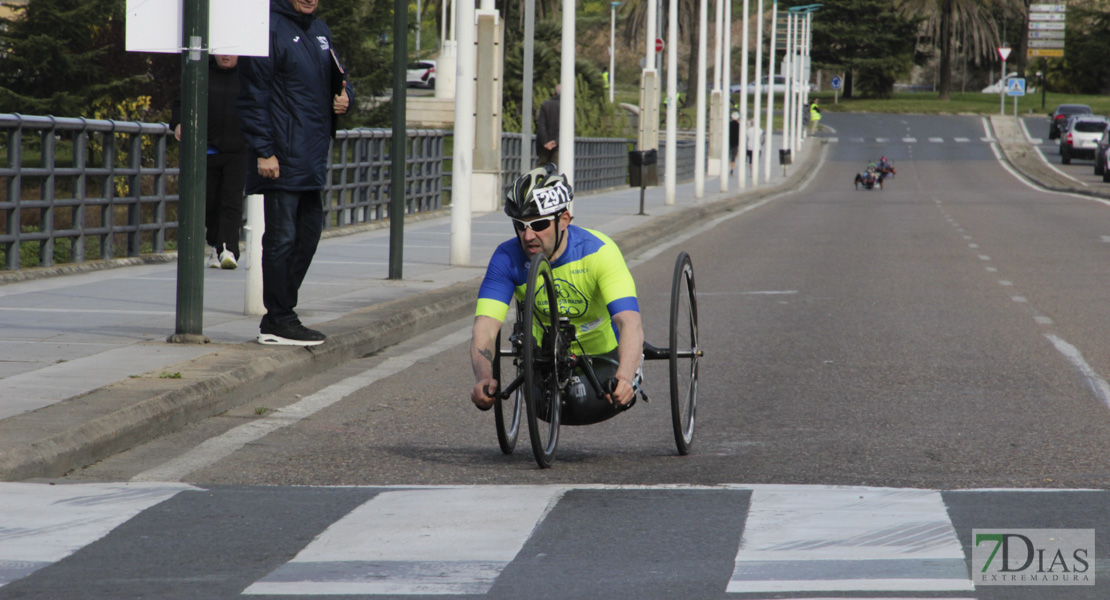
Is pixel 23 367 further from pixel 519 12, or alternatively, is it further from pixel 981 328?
pixel 519 12

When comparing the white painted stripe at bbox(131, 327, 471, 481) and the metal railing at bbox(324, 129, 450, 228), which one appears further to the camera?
the metal railing at bbox(324, 129, 450, 228)

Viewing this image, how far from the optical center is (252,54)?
9094 mm

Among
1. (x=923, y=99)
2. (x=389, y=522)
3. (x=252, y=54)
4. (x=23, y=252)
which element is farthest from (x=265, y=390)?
(x=923, y=99)

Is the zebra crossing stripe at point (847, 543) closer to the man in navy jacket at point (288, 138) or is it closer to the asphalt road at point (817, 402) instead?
the asphalt road at point (817, 402)

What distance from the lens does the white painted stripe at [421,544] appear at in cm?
466

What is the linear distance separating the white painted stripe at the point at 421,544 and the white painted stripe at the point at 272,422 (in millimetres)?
1181

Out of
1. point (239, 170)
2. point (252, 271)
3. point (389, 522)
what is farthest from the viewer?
point (239, 170)

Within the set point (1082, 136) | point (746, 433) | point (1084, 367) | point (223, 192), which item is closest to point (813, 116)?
point (1082, 136)

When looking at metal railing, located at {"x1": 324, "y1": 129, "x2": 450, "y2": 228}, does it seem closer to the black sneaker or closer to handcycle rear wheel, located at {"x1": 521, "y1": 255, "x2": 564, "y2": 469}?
the black sneaker

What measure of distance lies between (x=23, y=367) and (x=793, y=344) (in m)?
5.47

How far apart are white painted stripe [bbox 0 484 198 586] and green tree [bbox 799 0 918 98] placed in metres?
115

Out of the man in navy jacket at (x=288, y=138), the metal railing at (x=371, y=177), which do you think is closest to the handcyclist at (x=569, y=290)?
the man in navy jacket at (x=288, y=138)

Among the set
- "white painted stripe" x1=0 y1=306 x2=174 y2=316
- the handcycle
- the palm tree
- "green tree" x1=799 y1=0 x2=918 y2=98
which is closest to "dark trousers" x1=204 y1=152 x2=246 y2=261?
"white painted stripe" x1=0 y1=306 x2=174 y2=316

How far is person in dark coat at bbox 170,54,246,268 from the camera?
13.5 meters
